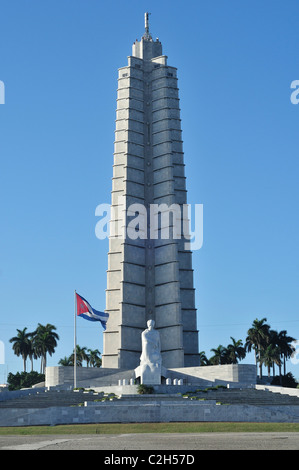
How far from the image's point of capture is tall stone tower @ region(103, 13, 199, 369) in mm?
63991

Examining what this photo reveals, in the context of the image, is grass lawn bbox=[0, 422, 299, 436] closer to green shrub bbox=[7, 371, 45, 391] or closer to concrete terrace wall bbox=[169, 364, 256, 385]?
concrete terrace wall bbox=[169, 364, 256, 385]

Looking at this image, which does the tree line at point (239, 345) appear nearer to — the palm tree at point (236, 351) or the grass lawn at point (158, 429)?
the palm tree at point (236, 351)

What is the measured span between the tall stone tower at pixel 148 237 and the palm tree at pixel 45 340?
20.0 meters

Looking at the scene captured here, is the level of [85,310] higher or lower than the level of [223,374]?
higher

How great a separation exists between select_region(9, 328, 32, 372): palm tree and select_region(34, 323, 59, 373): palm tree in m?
2.57

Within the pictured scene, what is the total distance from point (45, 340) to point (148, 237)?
23.7 metres

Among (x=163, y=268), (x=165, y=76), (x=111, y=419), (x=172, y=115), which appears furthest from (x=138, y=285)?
(x=111, y=419)

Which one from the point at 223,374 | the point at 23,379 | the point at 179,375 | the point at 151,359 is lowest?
the point at 23,379

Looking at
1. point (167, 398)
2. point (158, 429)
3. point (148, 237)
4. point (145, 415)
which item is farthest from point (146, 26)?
point (158, 429)

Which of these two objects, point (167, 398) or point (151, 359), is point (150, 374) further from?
point (167, 398)

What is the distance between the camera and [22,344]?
86250 mm

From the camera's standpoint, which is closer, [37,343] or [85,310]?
[85,310]
